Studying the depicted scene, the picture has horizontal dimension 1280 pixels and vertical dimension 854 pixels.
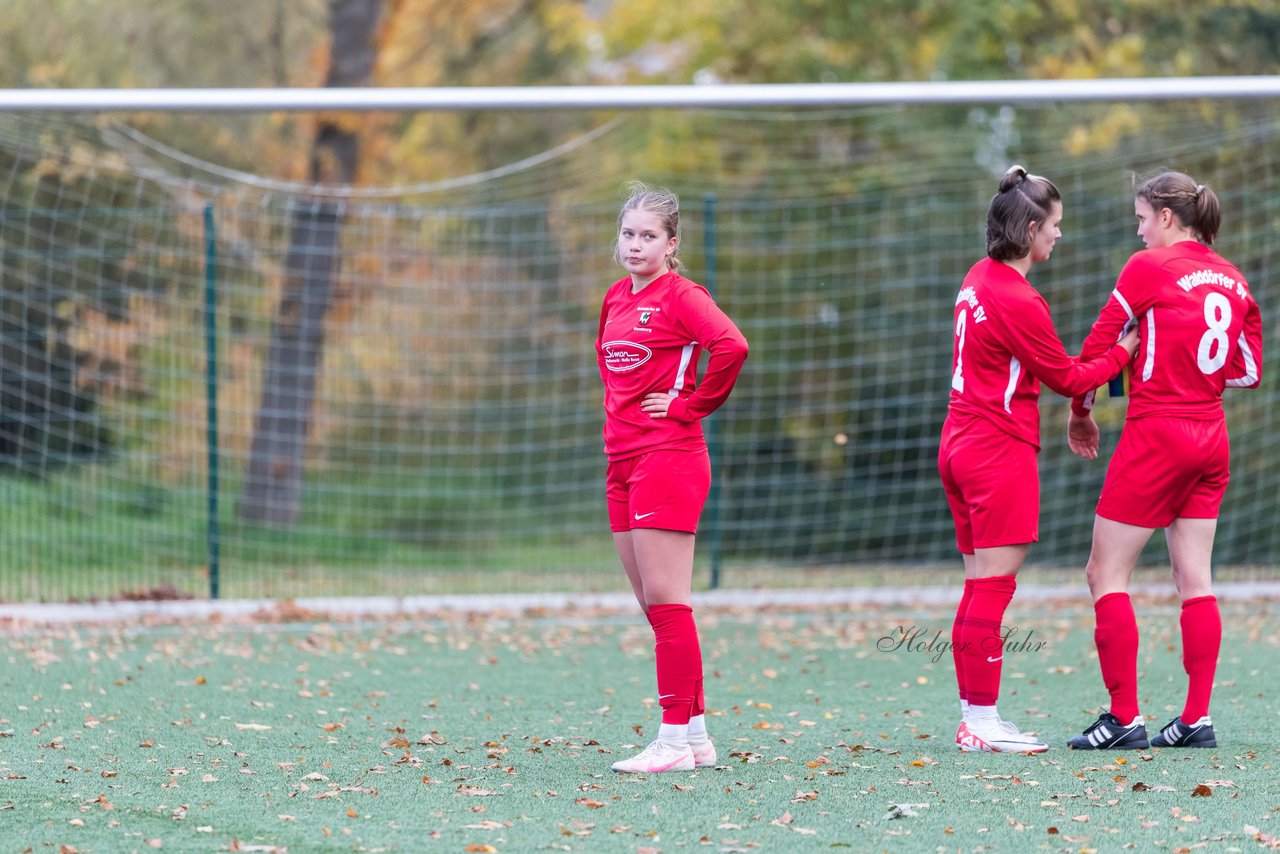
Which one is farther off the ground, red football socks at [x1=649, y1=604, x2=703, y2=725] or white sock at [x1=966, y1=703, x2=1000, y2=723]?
red football socks at [x1=649, y1=604, x2=703, y2=725]

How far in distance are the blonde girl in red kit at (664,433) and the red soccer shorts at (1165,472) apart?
1.25 metres

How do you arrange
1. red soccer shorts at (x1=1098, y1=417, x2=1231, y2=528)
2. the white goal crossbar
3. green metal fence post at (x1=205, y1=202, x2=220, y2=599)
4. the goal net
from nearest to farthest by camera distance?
red soccer shorts at (x1=1098, y1=417, x2=1231, y2=528) → the white goal crossbar → green metal fence post at (x1=205, y1=202, x2=220, y2=599) → the goal net

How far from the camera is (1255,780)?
3.97m

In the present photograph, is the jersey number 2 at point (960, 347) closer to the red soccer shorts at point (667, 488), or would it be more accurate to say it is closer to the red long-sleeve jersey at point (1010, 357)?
the red long-sleeve jersey at point (1010, 357)

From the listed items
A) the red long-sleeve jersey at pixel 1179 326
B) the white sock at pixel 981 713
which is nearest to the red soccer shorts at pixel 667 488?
the white sock at pixel 981 713

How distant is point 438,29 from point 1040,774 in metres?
14.4

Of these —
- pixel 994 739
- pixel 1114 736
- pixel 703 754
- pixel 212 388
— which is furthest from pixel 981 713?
pixel 212 388

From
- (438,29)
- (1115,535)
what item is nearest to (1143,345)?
(1115,535)

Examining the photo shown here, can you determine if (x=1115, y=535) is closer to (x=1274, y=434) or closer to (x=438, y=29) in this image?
(x=1274, y=434)

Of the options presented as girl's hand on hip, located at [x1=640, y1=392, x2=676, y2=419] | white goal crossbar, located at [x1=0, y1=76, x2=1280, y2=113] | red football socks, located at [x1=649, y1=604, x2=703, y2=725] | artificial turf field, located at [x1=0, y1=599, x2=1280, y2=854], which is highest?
white goal crossbar, located at [x1=0, y1=76, x2=1280, y2=113]

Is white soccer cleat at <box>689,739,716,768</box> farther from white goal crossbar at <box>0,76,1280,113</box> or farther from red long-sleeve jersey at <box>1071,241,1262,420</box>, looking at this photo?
white goal crossbar at <box>0,76,1280,113</box>

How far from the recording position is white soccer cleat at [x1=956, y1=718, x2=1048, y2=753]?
4.40 meters

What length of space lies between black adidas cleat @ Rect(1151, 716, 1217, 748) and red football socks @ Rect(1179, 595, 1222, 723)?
2cm

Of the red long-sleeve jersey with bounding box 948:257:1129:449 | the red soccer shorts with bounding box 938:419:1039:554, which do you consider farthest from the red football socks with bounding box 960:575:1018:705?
the red long-sleeve jersey with bounding box 948:257:1129:449
